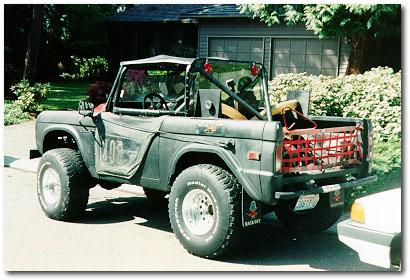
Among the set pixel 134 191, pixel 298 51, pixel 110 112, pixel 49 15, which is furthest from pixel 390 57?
pixel 49 15

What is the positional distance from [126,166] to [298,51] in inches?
484

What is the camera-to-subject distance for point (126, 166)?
5.96 metres

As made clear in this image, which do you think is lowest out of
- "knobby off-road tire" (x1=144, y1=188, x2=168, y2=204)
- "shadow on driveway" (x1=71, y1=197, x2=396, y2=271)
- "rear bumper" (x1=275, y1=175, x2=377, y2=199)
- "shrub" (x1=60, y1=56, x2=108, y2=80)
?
"shadow on driveway" (x1=71, y1=197, x2=396, y2=271)

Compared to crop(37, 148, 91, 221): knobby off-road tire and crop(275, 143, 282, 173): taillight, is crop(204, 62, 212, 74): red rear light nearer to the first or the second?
crop(275, 143, 282, 173): taillight

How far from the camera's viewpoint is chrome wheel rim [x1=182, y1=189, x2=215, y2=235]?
5277mm

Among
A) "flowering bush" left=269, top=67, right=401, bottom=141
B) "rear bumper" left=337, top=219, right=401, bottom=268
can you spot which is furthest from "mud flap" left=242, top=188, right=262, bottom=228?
"flowering bush" left=269, top=67, right=401, bottom=141

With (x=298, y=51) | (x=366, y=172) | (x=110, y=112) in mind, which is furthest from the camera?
(x=298, y=51)

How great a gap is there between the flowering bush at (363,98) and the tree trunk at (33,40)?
10.2 metres

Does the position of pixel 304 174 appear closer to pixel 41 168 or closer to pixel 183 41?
pixel 41 168

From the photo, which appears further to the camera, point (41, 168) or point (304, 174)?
point (41, 168)

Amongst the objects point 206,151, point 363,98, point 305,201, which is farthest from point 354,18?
point 206,151

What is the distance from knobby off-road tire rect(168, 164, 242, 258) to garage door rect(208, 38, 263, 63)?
12.9 metres

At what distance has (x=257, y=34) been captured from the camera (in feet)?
58.8

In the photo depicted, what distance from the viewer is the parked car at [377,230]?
4105 millimetres
